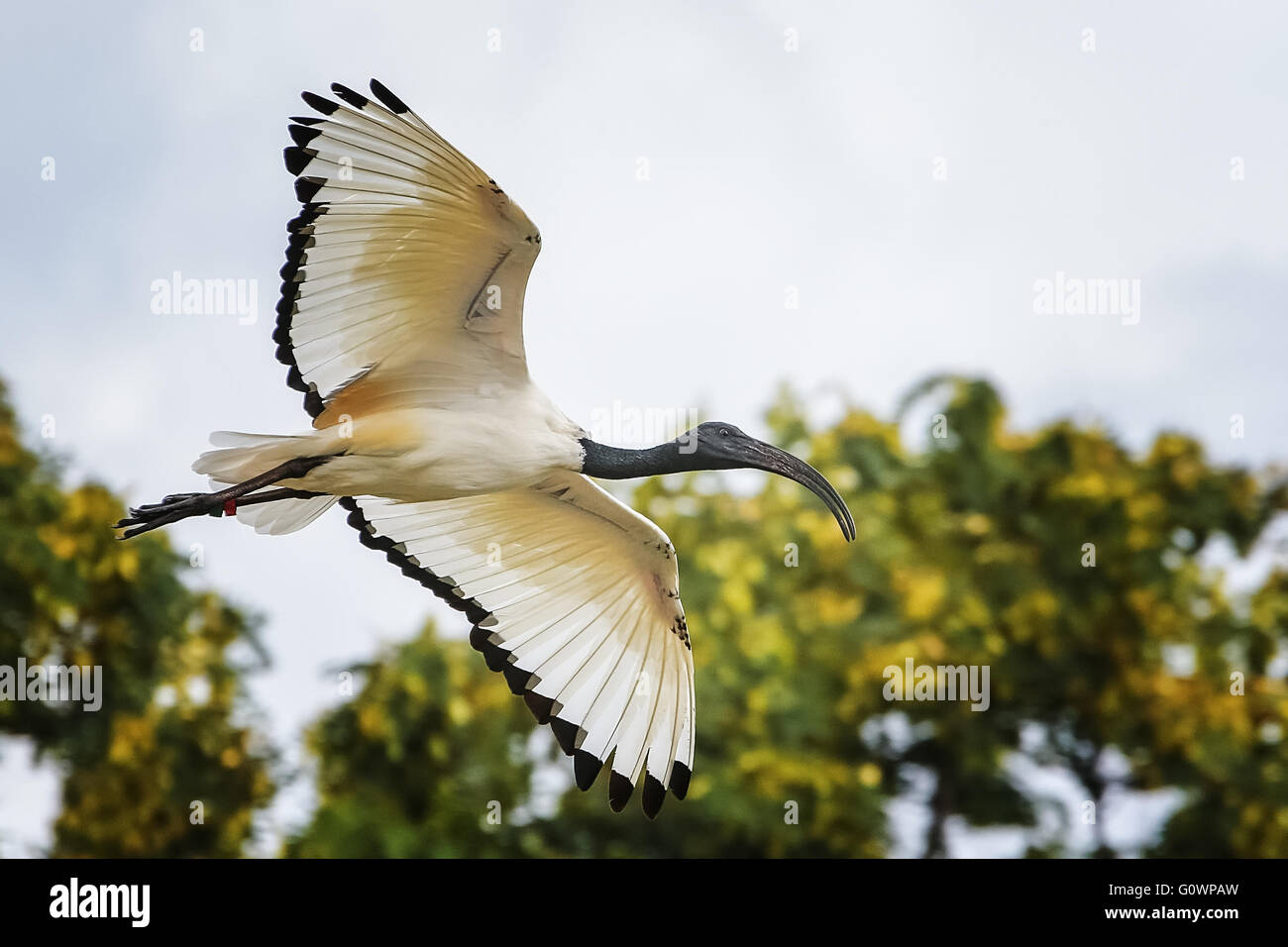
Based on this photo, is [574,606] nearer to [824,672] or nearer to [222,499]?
[222,499]

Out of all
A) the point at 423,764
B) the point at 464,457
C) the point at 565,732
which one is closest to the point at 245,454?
the point at 464,457

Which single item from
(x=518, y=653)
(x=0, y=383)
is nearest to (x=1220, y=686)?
(x=518, y=653)

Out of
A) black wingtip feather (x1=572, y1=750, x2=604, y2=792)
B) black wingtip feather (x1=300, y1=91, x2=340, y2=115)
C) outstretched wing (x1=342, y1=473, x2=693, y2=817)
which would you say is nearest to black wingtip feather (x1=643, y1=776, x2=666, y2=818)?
outstretched wing (x1=342, y1=473, x2=693, y2=817)

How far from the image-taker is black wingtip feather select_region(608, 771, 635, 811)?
24.4ft

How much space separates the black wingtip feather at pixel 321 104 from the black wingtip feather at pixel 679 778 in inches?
136

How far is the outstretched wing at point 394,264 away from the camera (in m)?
6.26

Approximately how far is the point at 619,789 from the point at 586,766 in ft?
0.65

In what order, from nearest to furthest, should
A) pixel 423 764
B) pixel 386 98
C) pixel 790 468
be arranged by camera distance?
1. pixel 386 98
2. pixel 790 468
3. pixel 423 764

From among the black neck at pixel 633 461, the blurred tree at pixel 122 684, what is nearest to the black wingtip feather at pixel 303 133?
the black neck at pixel 633 461

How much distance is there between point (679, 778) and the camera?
7.65 m

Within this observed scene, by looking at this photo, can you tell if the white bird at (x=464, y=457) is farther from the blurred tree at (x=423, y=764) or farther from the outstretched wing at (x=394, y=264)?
the blurred tree at (x=423, y=764)

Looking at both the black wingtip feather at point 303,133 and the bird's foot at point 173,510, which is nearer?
the black wingtip feather at point 303,133
